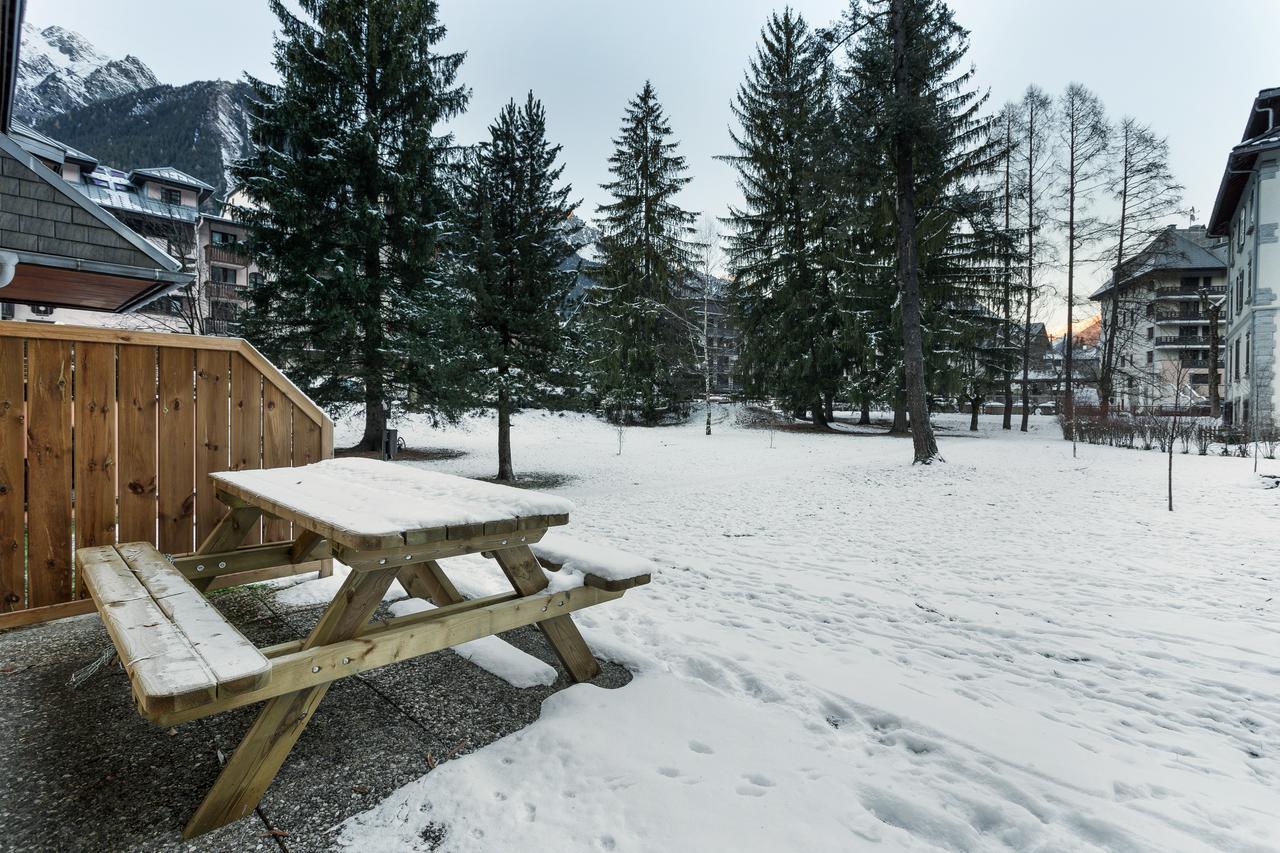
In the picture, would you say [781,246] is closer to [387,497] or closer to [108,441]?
[108,441]

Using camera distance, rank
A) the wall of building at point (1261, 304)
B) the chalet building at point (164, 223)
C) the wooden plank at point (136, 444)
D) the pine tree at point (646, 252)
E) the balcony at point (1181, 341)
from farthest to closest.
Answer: the balcony at point (1181, 341), the pine tree at point (646, 252), the chalet building at point (164, 223), the wall of building at point (1261, 304), the wooden plank at point (136, 444)

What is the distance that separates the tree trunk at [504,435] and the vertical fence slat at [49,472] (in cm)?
803

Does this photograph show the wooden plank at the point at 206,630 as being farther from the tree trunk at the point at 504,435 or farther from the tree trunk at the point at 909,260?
the tree trunk at the point at 909,260

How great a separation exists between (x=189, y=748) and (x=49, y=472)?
5.96ft

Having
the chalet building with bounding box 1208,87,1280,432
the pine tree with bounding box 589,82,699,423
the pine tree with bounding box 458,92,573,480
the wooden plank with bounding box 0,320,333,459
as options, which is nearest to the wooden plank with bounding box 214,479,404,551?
the wooden plank with bounding box 0,320,333,459

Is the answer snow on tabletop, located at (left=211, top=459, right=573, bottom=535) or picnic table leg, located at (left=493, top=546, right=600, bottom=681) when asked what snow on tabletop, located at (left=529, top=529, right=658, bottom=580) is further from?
snow on tabletop, located at (left=211, top=459, right=573, bottom=535)

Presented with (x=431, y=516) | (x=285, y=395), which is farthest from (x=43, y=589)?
(x=431, y=516)

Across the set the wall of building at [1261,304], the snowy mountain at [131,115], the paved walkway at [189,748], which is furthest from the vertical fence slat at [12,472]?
the snowy mountain at [131,115]

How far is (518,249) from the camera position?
11234mm

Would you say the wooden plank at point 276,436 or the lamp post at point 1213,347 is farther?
the lamp post at point 1213,347

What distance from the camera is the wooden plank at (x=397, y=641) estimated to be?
5.45 ft

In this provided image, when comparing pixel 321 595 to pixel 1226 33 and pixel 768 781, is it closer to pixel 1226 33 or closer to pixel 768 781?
pixel 768 781

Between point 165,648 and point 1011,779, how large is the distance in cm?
267

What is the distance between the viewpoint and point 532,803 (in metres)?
1.83
